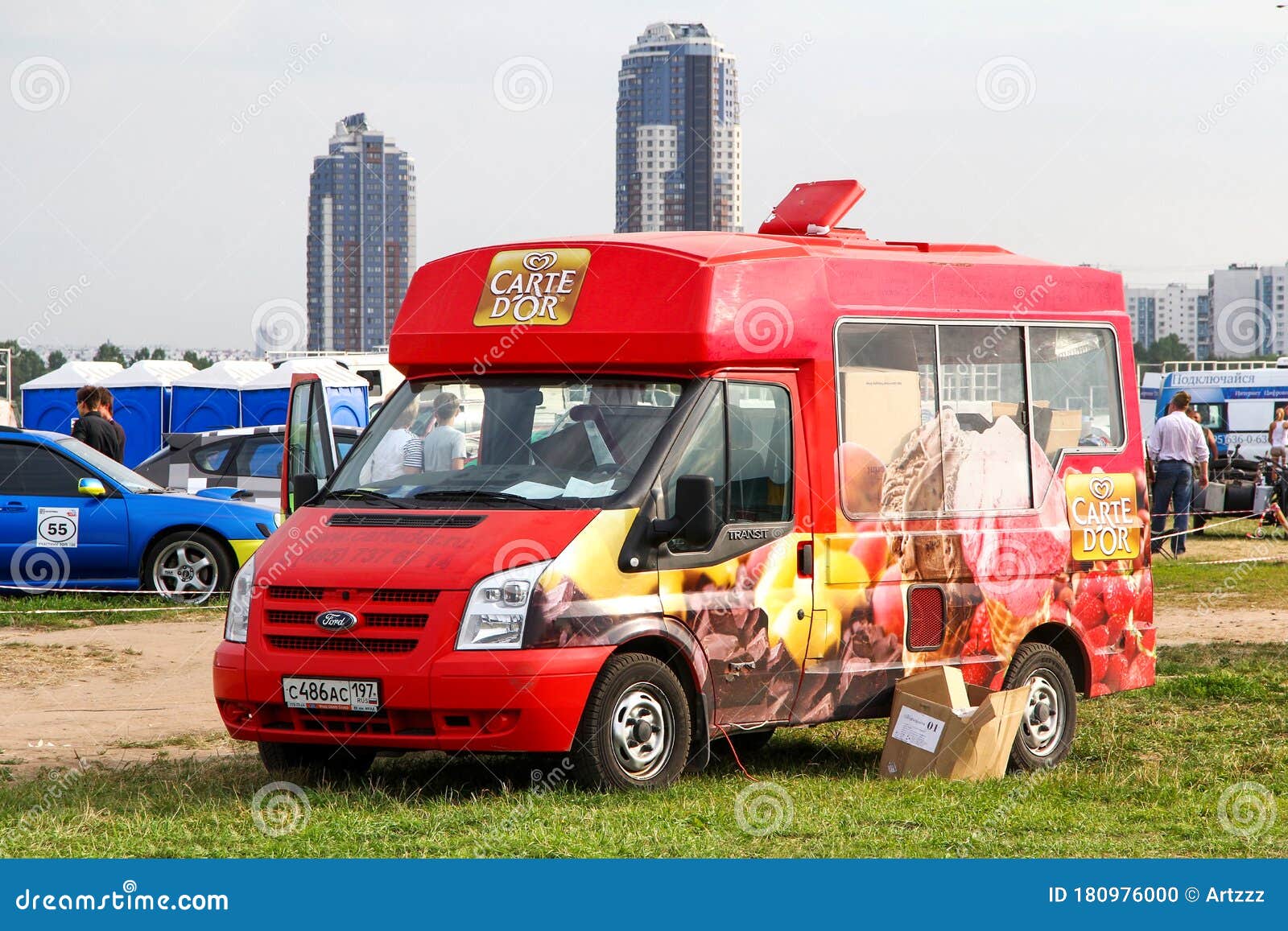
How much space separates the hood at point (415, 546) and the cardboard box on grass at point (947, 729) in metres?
2.08

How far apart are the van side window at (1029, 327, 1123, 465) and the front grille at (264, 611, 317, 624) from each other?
13.4ft

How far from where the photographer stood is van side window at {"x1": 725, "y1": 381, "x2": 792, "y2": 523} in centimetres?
806

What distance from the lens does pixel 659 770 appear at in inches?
303

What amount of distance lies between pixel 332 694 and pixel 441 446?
139cm

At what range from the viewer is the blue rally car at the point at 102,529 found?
15.7 m

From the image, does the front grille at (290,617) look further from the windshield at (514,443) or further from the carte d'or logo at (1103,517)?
the carte d'or logo at (1103,517)

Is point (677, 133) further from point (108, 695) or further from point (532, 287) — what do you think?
point (532, 287)

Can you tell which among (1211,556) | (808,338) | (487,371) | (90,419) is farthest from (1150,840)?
(1211,556)

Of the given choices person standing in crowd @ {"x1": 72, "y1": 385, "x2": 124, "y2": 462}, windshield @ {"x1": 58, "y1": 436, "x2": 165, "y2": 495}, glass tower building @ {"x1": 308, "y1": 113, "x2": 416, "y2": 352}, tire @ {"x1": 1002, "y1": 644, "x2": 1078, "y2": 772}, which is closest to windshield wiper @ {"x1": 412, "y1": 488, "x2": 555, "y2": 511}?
tire @ {"x1": 1002, "y1": 644, "x2": 1078, "y2": 772}

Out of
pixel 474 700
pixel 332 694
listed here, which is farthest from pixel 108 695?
pixel 474 700

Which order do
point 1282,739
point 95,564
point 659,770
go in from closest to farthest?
point 659,770 < point 1282,739 < point 95,564

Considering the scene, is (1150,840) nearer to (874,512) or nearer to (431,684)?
(874,512)

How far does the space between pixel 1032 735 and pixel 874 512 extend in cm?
165

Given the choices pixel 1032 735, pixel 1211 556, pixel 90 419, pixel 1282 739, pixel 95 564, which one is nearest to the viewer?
pixel 1032 735
